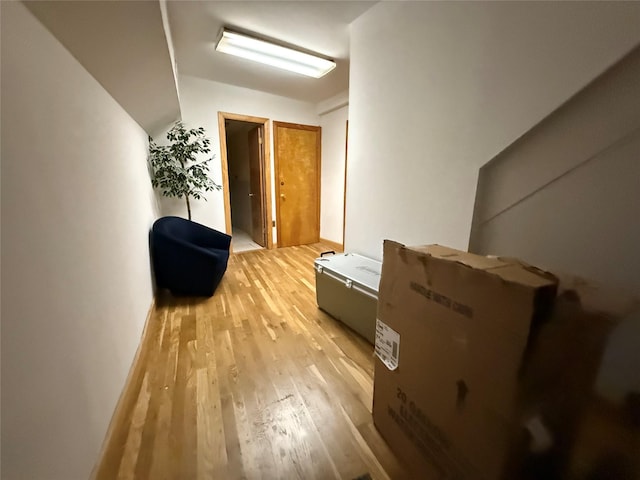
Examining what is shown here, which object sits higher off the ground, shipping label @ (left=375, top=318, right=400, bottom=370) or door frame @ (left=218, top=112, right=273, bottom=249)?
door frame @ (left=218, top=112, right=273, bottom=249)

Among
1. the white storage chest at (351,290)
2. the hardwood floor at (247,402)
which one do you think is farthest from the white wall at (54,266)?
the white storage chest at (351,290)

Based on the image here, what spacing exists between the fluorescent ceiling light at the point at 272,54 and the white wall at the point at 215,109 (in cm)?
101

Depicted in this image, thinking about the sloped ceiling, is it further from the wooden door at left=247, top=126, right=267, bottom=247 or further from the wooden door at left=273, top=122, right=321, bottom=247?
the wooden door at left=273, top=122, right=321, bottom=247

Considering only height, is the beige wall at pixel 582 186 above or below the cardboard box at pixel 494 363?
above

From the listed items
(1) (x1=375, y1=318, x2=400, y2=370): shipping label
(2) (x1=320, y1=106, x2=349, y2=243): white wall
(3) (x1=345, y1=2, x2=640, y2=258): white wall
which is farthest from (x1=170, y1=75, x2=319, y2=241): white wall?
(1) (x1=375, y1=318, x2=400, y2=370): shipping label

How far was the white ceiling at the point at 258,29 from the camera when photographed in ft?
6.18

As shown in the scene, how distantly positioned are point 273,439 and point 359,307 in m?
0.92

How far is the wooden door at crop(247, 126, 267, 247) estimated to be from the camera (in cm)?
400

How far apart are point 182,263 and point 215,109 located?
2342 millimetres

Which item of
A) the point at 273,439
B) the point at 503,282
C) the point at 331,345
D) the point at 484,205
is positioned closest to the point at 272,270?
the point at 331,345

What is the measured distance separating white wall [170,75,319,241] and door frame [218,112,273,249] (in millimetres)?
54

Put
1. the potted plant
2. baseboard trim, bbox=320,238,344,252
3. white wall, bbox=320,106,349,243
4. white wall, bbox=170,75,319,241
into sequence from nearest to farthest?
1. the potted plant
2. white wall, bbox=170,75,319,241
3. white wall, bbox=320,106,349,243
4. baseboard trim, bbox=320,238,344,252

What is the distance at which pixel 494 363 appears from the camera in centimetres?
68

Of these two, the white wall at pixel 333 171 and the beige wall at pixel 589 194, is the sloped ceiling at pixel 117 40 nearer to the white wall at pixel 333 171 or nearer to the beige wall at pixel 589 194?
the beige wall at pixel 589 194
